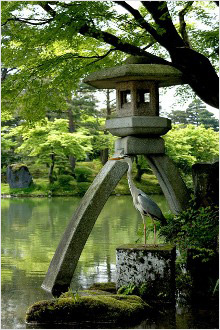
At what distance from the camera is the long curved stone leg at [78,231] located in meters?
7.04

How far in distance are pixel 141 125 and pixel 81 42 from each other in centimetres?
267

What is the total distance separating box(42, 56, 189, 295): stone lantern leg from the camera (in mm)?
7117

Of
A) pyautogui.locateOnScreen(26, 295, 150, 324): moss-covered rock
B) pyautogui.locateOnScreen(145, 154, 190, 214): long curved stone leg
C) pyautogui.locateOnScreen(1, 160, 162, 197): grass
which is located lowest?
pyautogui.locateOnScreen(26, 295, 150, 324): moss-covered rock

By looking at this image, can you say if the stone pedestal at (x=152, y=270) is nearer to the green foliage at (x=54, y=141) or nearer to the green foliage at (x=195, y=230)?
the green foliage at (x=195, y=230)

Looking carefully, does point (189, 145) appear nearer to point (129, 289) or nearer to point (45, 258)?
point (45, 258)

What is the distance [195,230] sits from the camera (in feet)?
22.1

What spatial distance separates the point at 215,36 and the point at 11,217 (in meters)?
10.4

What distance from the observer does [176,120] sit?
37.9 metres

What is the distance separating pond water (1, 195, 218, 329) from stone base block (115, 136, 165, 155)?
1.05m

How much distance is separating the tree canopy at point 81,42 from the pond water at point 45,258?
2669mm

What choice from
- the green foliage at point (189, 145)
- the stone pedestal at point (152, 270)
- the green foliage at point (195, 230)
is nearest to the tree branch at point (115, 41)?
the green foliage at point (195, 230)

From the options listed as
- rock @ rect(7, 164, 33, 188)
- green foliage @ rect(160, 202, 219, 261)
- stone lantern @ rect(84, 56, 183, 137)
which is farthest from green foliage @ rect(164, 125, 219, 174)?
green foliage @ rect(160, 202, 219, 261)

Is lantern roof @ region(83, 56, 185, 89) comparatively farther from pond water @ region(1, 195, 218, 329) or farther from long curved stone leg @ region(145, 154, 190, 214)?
pond water @ region(1, 195, 218, 329)

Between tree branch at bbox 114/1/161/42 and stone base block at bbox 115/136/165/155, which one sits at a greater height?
tree branch at bbox 114/1/161/42
